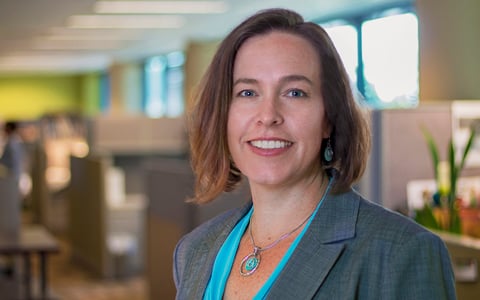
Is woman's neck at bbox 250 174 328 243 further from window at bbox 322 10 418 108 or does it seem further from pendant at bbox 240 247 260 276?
window at bbox 322 10 418 108

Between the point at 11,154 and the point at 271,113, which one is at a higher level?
the point at 271,113

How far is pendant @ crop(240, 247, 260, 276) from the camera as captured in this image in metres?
1.21

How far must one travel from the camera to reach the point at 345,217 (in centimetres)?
113

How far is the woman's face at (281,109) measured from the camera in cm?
117

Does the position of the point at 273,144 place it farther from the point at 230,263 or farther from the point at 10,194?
the point at 10,194

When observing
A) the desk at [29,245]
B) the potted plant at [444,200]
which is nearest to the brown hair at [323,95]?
the potted plant at [444,200]

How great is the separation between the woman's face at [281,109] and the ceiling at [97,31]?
21.0 feet

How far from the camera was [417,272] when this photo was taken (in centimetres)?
102

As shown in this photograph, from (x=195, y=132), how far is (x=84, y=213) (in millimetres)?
5778

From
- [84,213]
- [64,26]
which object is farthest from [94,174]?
[64,26]

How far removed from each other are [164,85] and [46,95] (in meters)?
6.44

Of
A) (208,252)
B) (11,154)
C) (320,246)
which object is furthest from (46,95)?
(320,246)

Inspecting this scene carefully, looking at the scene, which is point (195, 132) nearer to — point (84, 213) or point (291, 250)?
point (291, 250)

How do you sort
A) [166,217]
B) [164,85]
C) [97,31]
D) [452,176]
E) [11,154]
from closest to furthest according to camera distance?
[452,176], [166,217], [11,154], [97,31], [164,85]
